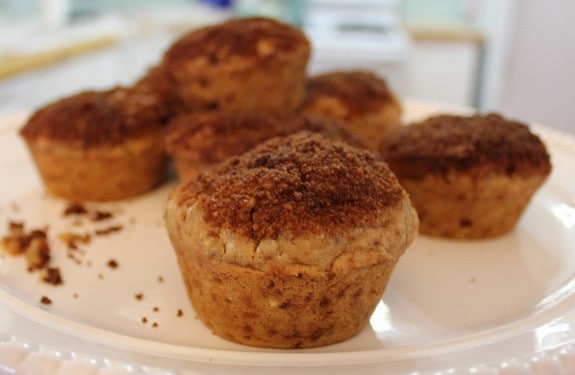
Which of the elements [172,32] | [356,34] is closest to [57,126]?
[356,34]

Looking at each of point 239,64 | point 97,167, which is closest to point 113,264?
point 97,167

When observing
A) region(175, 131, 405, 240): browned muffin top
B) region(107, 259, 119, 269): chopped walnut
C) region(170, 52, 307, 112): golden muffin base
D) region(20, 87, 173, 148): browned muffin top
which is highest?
region(175, 131, 405, 240): browned muffin top

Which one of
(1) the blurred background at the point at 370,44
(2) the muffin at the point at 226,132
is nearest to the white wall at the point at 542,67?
(1) the blurred background at the point at 370,44

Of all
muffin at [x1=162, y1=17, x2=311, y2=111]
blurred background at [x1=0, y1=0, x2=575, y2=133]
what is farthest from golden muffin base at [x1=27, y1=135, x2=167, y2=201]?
blurred background at [x1=0, y1=0, x2=575, y2=133]

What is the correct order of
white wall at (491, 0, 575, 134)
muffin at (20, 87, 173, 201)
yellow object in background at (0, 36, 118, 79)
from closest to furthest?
muffin at (20, 87, 173, 201) < yellow object in background at (0, 36, 118, 79) < white wall at (491, 0, 575, 134)

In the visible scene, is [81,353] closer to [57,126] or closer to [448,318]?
[448,318]

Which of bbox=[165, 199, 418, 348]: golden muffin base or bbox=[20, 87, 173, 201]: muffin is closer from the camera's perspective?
bbox=[165, 199, 418, 348]: golden muffin base

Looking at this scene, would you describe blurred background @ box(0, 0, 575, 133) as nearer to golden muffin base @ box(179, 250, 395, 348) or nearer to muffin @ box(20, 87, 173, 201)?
muffin @ box(20, 87, 173, 201)
